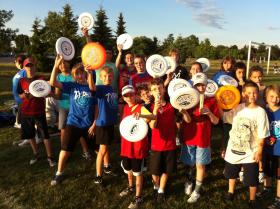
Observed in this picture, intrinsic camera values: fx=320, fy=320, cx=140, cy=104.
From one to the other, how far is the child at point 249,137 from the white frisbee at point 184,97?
742mm

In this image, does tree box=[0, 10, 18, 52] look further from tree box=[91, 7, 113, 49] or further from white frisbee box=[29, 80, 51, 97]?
white frisbee box=[29, 80, 51, 97]

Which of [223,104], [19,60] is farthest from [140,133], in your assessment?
[19,60]

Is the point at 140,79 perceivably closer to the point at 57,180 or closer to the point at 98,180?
the point at 98,180

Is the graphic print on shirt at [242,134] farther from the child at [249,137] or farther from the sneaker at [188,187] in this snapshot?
the sneaker at [188,187]

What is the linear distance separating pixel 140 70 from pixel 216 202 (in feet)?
8.63

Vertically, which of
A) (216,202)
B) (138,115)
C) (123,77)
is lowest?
(216,202)

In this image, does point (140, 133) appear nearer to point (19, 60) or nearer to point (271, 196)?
point (271, 196)

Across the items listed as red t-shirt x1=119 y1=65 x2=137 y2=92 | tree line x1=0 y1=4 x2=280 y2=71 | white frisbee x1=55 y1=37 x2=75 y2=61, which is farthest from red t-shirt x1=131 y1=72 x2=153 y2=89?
tree line x1=0 y1=4 x2=280 y2=71

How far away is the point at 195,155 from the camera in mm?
4535

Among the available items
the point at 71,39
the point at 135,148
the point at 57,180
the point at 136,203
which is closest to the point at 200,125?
the point at 135,148

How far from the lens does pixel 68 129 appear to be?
4969 mm

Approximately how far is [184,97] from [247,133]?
3.26ft

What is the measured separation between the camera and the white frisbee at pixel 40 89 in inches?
187

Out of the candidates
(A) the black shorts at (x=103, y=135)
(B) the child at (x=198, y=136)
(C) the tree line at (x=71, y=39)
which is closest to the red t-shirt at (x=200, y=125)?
(B) the child at (x=198, y=136)
